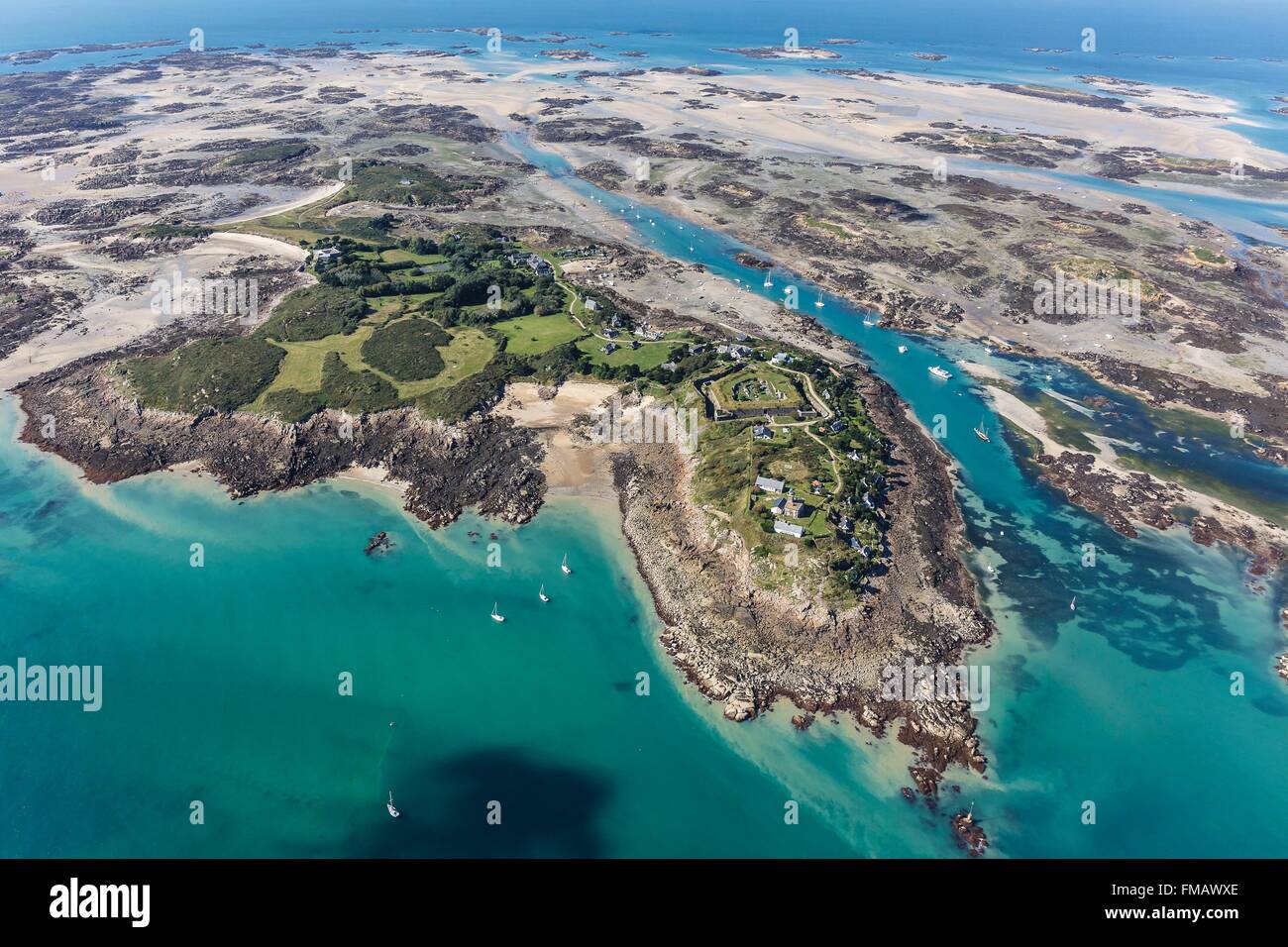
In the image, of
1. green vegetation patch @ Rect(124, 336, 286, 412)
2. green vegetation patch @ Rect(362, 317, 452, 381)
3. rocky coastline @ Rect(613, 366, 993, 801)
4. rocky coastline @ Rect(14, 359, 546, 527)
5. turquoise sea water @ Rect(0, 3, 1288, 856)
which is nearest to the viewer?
turquoise sea water @ Rect(0, 3, 1288, 856)

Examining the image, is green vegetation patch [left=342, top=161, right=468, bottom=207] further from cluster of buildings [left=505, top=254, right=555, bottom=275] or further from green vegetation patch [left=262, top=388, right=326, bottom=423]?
green vegetation patch [left=262, top=388, right=326, bottom=423]

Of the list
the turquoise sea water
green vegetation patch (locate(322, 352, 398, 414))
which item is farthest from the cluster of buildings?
the turquoise sea water

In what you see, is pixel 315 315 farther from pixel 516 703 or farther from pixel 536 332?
pixel 516 703

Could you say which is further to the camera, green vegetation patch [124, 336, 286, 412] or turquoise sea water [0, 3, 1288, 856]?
green vegetation patch [124, 336, 286, 412]

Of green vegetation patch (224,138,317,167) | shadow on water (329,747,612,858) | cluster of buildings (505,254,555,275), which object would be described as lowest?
shadow on water (329,747,612,858)

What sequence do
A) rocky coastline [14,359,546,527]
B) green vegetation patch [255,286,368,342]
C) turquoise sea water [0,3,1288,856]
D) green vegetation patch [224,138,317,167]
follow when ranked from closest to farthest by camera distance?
1. turquoise sea water [0,3,1288,856]
2. rocky coastline [14,359,546,527]
3. green vegetation patch [255,286,368,342]
4. green vegetation patch [224,138,317,167]

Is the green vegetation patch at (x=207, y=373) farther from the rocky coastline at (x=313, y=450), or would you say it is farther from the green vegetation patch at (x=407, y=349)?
the green vegetation patch at (x=407, y=349)

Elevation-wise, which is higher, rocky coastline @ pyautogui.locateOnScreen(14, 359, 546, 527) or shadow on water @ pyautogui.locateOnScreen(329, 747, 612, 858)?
rocky coastline @ pyautogui.locateOnScreen(14, 359, 546, 527)

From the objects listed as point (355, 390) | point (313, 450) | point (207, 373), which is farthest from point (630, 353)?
point (207, 373)
